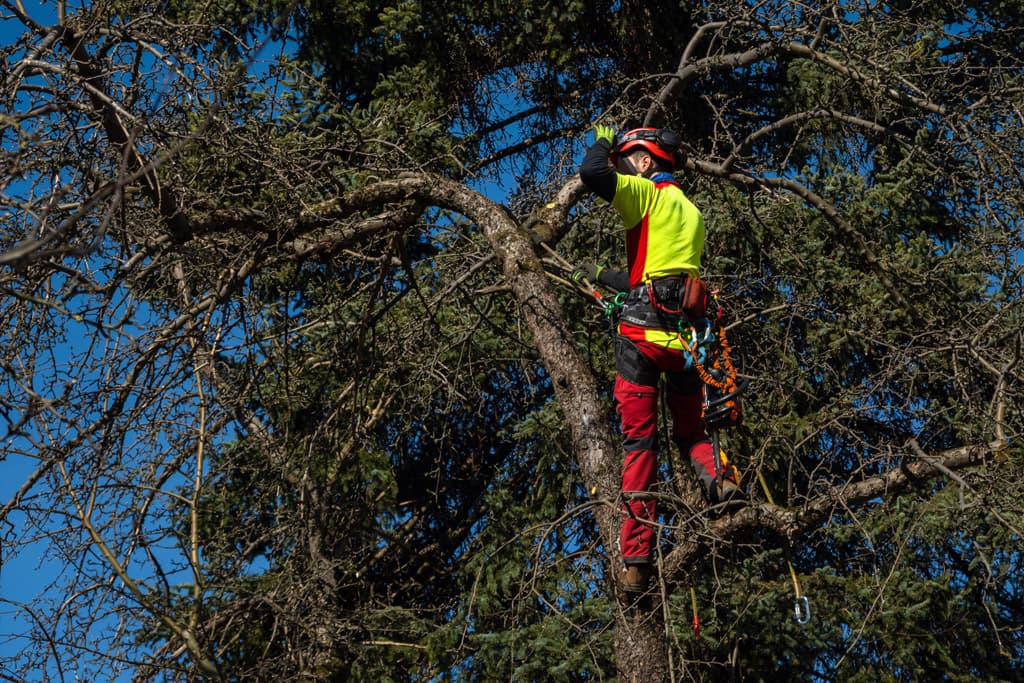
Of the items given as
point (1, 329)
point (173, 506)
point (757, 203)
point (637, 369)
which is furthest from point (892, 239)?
point (1, 329)

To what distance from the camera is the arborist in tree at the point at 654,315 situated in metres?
5.29

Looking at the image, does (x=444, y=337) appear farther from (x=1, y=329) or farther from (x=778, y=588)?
(x=1, y=329)

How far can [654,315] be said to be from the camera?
215 inches

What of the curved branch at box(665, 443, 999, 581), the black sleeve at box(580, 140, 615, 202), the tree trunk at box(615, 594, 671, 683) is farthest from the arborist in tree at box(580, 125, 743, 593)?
the tree trunk at box(615, 594, 671, 683)

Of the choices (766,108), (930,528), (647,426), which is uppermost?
(766,108)

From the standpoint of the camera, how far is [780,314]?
7.95 m

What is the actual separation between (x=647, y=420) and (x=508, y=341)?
336 centimetres

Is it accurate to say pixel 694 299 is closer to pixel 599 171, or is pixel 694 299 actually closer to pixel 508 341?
pixel 599 171

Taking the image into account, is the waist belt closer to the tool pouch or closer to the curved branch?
the tool pouch

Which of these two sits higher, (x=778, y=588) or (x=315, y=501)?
(x=315, y=501)

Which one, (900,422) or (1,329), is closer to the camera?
(1,329)

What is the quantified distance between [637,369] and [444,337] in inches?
117

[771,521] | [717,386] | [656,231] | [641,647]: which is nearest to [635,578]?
[641,647]

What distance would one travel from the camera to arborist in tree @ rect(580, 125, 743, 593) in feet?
17.4
